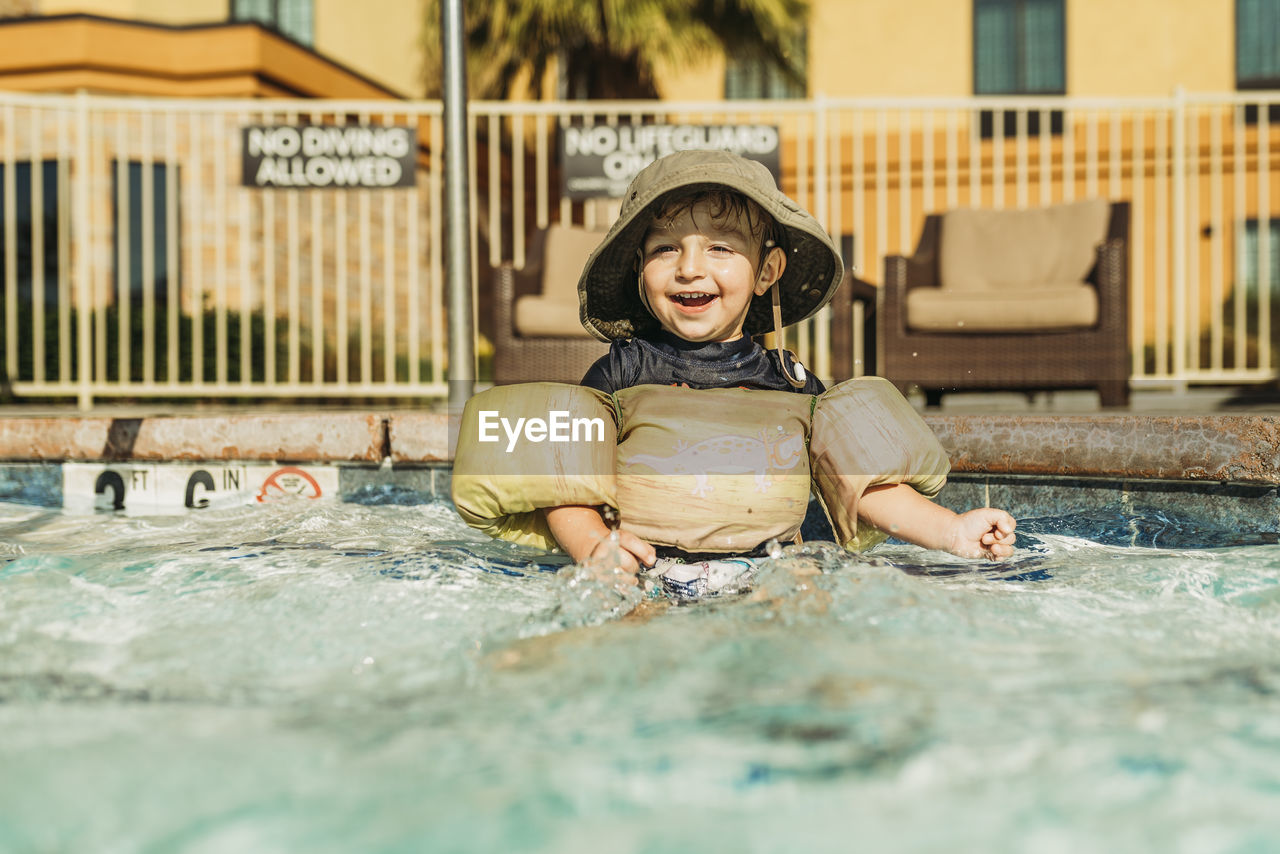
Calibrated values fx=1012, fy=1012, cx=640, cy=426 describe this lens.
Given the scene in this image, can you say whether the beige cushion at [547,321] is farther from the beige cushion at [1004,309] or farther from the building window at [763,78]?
the building window at [763,78]

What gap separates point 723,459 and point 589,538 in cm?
32

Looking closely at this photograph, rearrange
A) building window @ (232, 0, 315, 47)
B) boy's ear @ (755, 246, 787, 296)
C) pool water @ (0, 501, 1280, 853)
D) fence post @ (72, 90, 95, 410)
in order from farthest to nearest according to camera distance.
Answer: building window @ (232, 0, 315, 47), fence post @ (72, 90, 95, 410), boy's ear @ (755, 246, 787, 296), pool water @ (0, 501, 1280, 853)

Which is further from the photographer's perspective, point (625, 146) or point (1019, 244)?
point (1019, 244)

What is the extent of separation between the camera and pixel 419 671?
4.91 ft

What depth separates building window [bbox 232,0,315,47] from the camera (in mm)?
13766

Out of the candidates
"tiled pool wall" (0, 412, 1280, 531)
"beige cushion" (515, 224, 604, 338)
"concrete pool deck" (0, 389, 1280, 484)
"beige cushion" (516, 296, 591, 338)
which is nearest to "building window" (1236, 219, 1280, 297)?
"beige cushion" (515, 224, 604, 338)

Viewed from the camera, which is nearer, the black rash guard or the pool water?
the pool water

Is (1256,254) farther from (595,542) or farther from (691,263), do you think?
(595,542)

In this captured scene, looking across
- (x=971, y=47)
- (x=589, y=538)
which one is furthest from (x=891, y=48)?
(x=589, y=538)

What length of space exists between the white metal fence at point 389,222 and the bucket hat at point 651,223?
2.99m

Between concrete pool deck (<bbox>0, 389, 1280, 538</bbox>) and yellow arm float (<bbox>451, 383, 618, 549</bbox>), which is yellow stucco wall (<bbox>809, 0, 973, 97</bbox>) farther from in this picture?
yellow arm float (<bbox>451, 383, 618, 549</bbox>)

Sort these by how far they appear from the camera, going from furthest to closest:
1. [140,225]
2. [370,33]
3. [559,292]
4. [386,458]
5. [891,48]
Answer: [370,33], [891,48], [140,225], [559,292], [386,458]

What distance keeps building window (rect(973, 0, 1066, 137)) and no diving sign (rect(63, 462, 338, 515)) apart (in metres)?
11.6

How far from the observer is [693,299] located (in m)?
2.20
